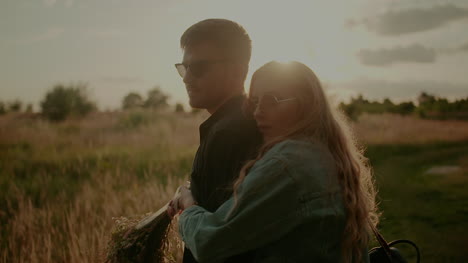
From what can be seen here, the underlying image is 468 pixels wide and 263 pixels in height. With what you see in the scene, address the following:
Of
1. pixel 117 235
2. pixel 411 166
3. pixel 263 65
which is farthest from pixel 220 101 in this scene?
pixel 411 166

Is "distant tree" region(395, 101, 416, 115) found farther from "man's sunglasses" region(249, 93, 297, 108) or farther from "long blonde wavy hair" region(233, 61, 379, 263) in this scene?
"man's sunglasses" region(249, 93, 297, 108)

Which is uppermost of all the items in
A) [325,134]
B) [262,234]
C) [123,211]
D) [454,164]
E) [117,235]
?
[325,134]

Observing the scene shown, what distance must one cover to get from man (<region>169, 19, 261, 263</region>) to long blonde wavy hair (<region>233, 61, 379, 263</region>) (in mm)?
199

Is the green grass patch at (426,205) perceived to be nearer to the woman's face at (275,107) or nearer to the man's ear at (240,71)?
the man's ear at (240,71)

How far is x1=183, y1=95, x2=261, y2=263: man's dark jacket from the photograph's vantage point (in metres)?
2.13

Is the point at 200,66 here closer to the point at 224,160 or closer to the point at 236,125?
the point at 236,125

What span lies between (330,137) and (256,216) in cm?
54

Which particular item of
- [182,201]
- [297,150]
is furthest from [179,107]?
[297,150]

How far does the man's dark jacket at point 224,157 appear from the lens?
2131 millimetres

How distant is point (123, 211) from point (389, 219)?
504cm

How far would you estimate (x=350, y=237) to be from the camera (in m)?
2.01

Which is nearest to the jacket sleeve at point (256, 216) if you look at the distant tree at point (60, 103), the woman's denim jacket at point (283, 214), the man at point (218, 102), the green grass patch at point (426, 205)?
the woman's denim jacket at point (283, 214)

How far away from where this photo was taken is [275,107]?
2.09 m

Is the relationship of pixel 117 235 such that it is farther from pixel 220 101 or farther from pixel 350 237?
pixel 350 237
